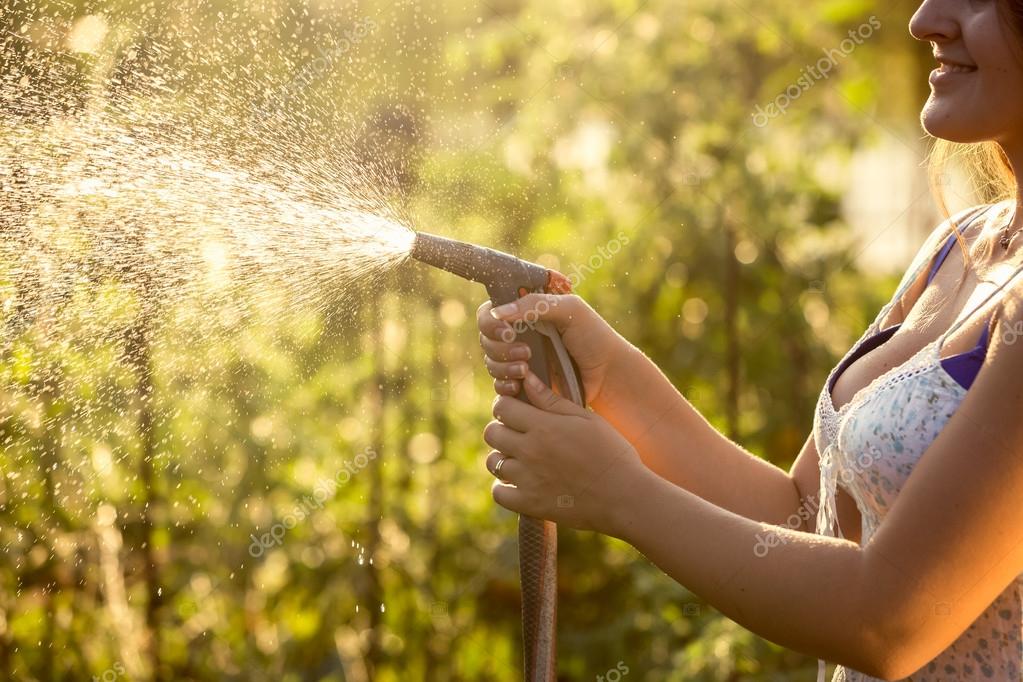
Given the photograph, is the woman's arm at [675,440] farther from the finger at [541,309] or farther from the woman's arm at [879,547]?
the woman's arm at [879,547]

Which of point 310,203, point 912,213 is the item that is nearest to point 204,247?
point 310,203

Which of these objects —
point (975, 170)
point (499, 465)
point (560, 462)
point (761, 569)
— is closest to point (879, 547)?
point (761, 569)

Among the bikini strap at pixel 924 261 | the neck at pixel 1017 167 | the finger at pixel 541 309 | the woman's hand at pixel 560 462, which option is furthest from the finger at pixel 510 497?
the neck at pixel 1017 167

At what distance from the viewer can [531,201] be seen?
2.88 metres

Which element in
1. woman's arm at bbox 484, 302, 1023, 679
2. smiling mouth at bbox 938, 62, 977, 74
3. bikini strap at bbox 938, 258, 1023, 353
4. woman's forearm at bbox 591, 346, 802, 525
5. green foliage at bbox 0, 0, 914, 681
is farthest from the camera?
green foliage at bbox 0, 0, 914, 681

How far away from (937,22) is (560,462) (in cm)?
78

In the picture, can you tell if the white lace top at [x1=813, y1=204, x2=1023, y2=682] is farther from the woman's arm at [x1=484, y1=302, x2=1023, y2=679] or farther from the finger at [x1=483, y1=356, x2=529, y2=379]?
the finger at [x1=483, y1=356, x2=529, y2=379]

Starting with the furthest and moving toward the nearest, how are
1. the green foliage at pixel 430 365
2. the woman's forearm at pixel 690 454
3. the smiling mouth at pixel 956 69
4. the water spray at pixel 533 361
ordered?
the green foliage at pixel 430 365 < the woman's forearm at pixel 690 454 < the water spray at pixel 533 361 < the smiling mouth at pixel 956 69

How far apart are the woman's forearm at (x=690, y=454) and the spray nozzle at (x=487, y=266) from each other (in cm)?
30

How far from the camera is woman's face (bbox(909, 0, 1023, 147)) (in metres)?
1.29

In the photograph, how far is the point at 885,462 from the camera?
1248mm

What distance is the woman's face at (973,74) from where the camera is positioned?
1.29m

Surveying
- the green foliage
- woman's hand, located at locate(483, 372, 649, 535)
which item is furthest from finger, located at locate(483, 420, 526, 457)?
the green foliage

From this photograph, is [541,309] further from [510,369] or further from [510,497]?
[510,497]
